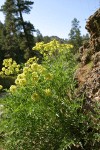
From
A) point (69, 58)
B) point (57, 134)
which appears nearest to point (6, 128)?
point (57, 134)

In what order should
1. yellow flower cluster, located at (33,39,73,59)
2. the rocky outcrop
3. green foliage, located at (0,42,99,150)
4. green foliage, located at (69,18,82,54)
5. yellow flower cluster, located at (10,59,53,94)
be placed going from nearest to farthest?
green foliage, located at (0,42,99,150), yellow flower cluster, located at (10,59,53,94), the rocky outcrop, yellow flower cluster, located at (33,39,73,59), green foliage, located at (69,18,82,54)

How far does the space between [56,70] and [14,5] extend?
3137cm

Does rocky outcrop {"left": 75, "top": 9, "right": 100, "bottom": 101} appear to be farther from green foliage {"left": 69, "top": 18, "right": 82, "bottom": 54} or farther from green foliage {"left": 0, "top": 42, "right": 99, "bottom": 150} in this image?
green foliage {"left": 69, "top": 18, "right": 82, "bottom": 54}

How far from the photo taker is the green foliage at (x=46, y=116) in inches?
202

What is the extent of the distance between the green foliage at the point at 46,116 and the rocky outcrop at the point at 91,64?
0.30 m

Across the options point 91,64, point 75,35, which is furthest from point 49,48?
point 75,35

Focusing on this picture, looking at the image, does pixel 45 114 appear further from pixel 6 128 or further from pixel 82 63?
pixel 82 63

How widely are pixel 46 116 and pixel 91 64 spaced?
1781 mm

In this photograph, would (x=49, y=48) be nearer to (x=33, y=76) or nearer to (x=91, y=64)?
(x=91, y=64)

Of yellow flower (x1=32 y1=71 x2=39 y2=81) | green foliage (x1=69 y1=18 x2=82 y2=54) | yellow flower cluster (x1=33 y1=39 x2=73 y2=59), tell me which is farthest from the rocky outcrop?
green foliage (x1=69 y1=18 x2=82 y2=54)

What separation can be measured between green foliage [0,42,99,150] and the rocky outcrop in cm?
30

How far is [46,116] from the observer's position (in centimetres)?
535

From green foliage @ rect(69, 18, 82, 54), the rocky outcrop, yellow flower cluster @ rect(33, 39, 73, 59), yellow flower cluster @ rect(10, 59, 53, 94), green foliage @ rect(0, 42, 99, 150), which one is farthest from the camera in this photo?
green foliage @ rect(69, 18, 82, 54)

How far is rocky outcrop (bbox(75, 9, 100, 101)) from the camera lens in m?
5.73
